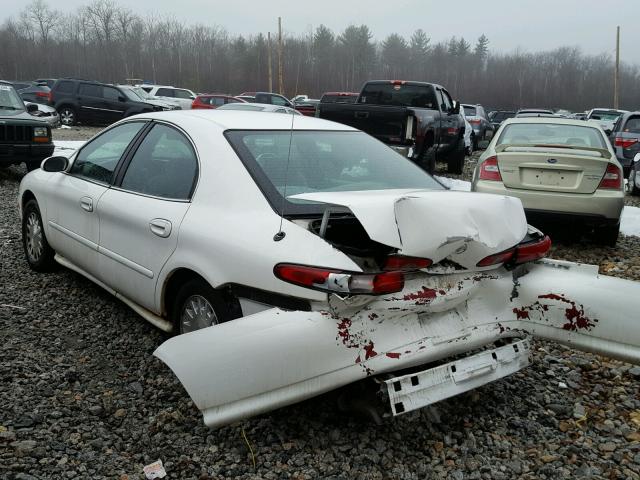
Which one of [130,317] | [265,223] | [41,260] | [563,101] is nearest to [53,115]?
[41,260]

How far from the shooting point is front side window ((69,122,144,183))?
4.01 m

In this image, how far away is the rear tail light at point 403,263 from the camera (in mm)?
2465

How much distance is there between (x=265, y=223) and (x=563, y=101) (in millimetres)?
72878

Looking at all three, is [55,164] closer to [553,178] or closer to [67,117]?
[553,178]

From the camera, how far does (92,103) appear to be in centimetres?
2242

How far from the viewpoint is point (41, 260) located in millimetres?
4969

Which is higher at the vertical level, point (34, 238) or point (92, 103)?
point (92, 103)

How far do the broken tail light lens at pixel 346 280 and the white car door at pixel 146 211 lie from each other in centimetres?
95

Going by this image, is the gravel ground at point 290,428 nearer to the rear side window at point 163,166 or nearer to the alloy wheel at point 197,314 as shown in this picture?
the alloy wheel at point 197,314

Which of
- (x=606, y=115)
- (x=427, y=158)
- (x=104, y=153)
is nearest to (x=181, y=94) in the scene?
(x=606, y=115)

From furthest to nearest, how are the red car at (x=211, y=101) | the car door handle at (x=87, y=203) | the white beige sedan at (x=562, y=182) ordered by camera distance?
the red car at (x=211, y=101) < the white beige sedan at (x=562, y=182) < the car door handle at (x=87, y=203)

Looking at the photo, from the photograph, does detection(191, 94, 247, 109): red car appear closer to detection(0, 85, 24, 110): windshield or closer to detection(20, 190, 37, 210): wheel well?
detection(0, 85, 24, 110): windshield

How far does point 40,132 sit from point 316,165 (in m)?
8.86

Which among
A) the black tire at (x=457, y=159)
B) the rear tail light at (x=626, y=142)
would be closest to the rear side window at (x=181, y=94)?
the black tire at (x=457, y=159)
